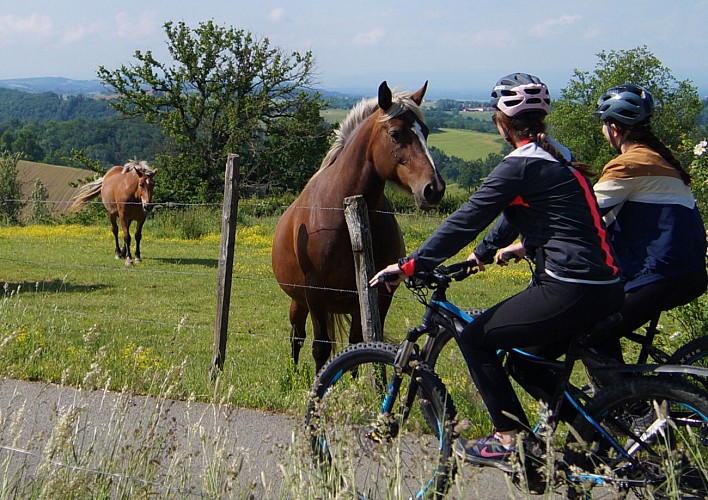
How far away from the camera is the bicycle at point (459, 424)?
133 inches

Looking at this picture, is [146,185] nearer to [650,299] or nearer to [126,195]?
[126,195]

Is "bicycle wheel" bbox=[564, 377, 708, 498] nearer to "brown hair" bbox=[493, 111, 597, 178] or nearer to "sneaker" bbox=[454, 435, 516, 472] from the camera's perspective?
"sneaker" bbox=[454, 435, 516, 472]

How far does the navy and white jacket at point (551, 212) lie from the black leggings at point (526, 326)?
69mm

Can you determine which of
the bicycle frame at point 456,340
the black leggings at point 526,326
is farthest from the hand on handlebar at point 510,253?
the black leggings at point 526,326

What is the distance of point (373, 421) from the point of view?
3881 mm

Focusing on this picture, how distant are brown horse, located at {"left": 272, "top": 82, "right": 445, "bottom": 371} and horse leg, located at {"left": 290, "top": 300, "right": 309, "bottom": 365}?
2.07 feet

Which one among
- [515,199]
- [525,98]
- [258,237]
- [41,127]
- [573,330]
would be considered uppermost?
[525,98]

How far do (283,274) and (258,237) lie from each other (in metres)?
16.3


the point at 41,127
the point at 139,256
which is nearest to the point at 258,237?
the point at 139,256

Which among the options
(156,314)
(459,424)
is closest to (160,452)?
(459,424)

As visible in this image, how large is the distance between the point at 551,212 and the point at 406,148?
8.30 feet

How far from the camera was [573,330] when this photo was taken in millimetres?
3729

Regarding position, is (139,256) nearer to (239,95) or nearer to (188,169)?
(188,169)

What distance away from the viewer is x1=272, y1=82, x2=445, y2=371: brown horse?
607 cm
